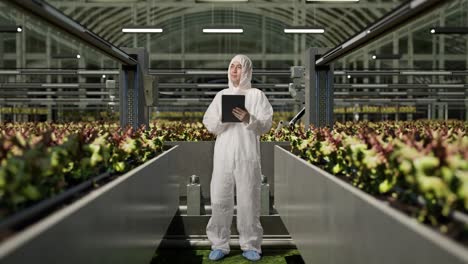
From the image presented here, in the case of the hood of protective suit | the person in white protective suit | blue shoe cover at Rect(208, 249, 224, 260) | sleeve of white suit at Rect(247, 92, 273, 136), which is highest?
the hood of protective suit

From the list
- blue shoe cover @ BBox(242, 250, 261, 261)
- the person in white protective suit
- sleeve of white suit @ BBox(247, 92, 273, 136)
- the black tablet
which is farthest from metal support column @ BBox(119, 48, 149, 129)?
blue shoe cover @ BBox(242, 250, 261, 261)

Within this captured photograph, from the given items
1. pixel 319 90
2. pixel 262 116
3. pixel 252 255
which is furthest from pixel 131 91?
pixel 252 255

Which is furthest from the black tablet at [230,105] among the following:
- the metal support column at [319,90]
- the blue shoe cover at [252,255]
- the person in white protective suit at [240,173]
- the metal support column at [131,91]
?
the metal support column at [131,91]

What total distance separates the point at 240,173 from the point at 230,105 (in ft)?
2.05

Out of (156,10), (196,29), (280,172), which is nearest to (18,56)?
(156,10)

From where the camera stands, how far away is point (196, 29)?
27.4 metres

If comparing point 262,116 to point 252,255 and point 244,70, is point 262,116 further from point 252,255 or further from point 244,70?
point 252,255

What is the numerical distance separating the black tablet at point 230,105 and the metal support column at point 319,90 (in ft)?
5.19

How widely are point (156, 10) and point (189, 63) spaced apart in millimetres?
3076

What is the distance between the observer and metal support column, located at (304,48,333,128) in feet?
19.5

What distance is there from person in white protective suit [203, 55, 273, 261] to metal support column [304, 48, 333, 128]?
1112 mm

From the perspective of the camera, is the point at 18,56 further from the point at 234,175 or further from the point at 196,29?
the point at 234,175

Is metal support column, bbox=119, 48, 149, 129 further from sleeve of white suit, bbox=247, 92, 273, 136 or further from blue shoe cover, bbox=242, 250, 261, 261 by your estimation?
blue shoe cover, bbox=242, 250, 261, 261

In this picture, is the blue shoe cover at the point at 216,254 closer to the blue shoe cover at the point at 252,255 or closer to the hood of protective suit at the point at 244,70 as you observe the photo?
the blue shoe cover at the point at 252,255
